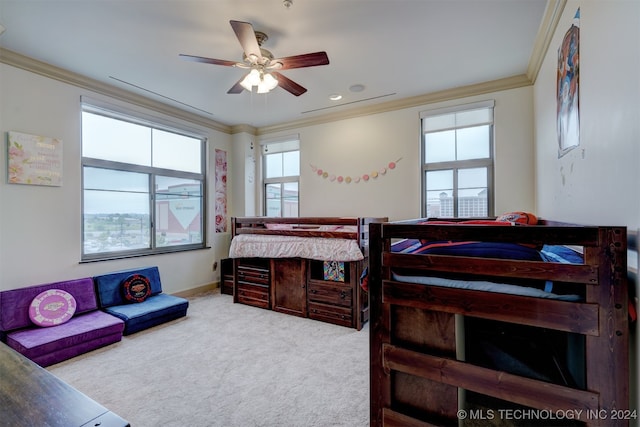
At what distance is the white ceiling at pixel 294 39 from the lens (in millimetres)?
2131

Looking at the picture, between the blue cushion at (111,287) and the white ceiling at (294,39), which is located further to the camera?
the blue cushion at (111,287)

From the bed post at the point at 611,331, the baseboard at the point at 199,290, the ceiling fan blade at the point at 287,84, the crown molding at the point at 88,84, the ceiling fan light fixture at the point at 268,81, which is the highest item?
the crown molding at the point at 88,84

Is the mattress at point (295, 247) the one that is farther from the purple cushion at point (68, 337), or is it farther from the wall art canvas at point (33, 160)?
the wall art canvas at point (33, 160)

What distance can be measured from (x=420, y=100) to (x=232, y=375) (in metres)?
3.76

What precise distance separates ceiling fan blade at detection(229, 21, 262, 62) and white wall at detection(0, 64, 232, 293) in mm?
2337

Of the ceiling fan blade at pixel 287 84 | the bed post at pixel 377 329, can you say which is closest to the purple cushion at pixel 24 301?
the ceiling fan blade at pixel 287 84

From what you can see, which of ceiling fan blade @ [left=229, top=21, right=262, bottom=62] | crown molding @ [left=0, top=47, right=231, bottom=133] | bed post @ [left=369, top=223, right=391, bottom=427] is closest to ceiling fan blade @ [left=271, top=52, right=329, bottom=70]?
ceiling fan blade @ [left=229, top=21, right=262, bottom=62]

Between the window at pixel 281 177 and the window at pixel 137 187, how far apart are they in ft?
3.70

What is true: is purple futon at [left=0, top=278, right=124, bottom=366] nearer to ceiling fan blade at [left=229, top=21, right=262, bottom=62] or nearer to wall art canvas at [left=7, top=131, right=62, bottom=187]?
wall art canvas at [left=7, top=131, right=62, bottom=187]

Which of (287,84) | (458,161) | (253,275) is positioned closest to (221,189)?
(253,275)

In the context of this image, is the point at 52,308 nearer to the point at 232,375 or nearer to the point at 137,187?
the point at 137,187

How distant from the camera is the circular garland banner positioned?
4.03 m

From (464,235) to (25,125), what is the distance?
3963 mm

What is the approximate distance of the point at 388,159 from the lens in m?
4.03
